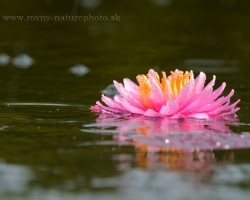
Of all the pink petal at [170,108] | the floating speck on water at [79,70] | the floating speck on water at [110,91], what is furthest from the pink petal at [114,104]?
the floating speck on water at [79,70]

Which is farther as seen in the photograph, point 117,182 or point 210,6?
point 210,6

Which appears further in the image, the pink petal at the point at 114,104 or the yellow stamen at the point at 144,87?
the pink petal at the point at 114,104

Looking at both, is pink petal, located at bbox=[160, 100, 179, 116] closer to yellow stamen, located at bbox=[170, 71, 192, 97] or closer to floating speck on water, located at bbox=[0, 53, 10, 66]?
yellow stamen, located at bbox=[170, 71, 192, 97]

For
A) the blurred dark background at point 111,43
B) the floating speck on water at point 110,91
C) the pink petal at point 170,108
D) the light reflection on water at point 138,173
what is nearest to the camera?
the light reflection on water at point 138,173

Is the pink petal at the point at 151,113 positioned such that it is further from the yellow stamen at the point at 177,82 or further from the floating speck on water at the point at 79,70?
the floating speck on water at the point at 79,70

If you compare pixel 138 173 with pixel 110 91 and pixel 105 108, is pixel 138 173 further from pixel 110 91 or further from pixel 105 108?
pixel 110 91

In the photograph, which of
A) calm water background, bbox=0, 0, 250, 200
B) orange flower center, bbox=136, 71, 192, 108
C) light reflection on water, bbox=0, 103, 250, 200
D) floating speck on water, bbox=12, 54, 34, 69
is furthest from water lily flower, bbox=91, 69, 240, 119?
floating speck on water, bbox=12, 54, 34, 69

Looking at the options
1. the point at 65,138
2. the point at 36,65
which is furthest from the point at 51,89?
the point at 65,138

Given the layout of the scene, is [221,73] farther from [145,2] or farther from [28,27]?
[145,2]
